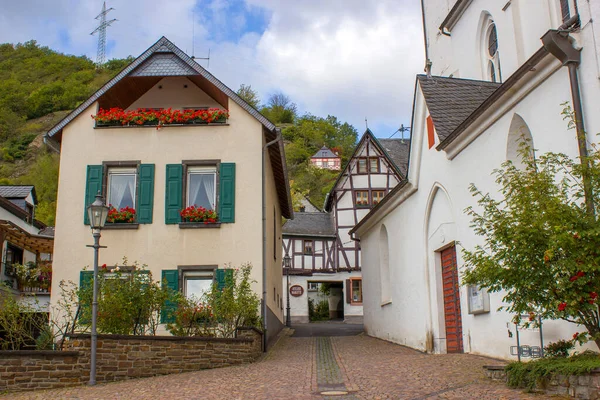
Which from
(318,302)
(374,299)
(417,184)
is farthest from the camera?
(318,302)

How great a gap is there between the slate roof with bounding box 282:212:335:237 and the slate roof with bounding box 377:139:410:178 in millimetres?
5806

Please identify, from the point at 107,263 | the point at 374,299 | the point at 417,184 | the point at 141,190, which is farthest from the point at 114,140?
the point at 374,299

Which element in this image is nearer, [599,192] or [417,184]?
[599,192]

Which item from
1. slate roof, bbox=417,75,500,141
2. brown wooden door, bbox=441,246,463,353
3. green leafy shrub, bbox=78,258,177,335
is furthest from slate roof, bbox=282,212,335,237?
green leafy shrub, bbox=78,258,177,335

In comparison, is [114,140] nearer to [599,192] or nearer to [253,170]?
[253,170]

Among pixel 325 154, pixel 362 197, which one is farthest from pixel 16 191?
pixel 325 154

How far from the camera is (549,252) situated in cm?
697

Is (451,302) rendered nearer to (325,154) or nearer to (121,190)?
(121,190)

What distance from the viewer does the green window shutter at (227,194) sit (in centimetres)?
1695

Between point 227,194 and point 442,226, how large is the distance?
5.83m

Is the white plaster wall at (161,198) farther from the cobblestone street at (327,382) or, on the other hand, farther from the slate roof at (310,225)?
the slate roof at (310,225)

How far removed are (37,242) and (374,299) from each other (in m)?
12.5

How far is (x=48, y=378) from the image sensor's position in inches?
419

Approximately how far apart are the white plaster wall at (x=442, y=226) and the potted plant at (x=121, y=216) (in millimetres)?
7144
